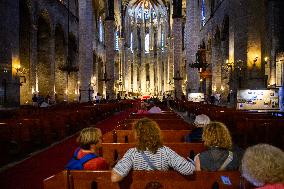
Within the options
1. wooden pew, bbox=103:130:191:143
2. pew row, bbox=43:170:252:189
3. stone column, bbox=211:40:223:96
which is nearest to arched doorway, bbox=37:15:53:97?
stone column, bbox=211:40:223:96

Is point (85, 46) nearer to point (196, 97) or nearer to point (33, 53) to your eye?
point (33, 53)

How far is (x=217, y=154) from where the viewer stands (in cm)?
392

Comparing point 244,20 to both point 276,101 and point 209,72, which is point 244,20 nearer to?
point 276,101

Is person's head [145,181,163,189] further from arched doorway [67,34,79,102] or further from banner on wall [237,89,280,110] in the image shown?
arched doorway [67,34,79,102]

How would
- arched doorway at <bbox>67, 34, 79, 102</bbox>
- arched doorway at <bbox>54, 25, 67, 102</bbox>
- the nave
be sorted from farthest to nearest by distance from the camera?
arched doorway at <bbox>67, 34, 79, 102</bbox>
arched doorway at <bbox>54, 25, 67, 102</bbox>
the nave

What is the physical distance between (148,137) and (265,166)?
1.66m

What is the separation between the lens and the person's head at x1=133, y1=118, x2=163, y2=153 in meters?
3.64

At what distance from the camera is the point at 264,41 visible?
74.9 feet

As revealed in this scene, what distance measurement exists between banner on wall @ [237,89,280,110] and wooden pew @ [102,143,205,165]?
1370cm

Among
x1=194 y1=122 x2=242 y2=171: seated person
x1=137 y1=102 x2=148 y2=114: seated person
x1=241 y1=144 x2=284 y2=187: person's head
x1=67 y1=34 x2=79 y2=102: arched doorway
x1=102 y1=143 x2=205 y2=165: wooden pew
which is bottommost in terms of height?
x1=102 y1=143 x2=205 y2=165: wooden pew

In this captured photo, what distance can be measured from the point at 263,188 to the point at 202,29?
142 feet

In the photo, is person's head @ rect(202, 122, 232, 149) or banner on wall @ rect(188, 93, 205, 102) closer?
person's head @ rect(202, 122, 232, 149)

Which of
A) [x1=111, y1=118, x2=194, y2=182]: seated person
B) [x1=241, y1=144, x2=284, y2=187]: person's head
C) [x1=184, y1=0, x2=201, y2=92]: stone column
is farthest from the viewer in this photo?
[x1=184, y1=0, x2=201, y2=92]: stone column

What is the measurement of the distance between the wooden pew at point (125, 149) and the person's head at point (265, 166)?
139 inches
